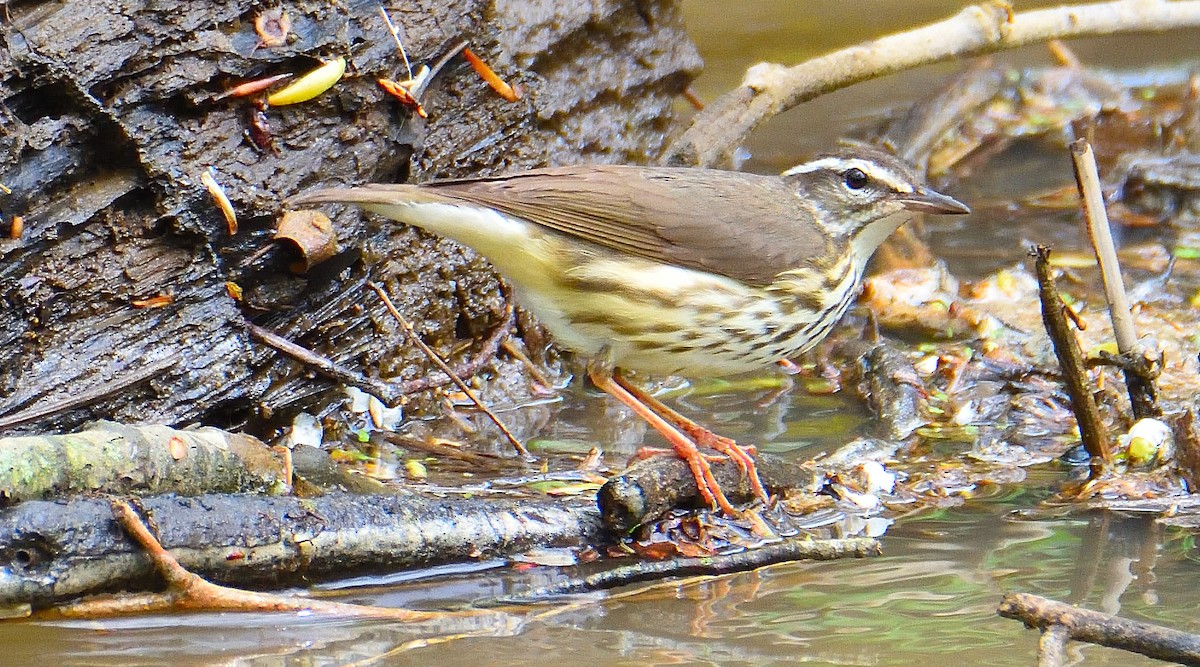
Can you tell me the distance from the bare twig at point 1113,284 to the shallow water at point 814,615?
1.47 ft

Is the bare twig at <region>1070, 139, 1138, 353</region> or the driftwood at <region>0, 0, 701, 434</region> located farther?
the bare twig at <region>1070, 139, 1138, 353</region>

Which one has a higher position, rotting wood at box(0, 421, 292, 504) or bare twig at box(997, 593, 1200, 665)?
rotting wood at box(0, 421, 292, 504)

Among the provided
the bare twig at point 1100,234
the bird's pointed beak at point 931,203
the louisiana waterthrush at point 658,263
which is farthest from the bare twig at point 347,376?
the bare twig at point 1100,234

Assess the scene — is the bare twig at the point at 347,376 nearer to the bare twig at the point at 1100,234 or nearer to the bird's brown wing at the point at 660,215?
the bird's brown wing at the point at 660,215

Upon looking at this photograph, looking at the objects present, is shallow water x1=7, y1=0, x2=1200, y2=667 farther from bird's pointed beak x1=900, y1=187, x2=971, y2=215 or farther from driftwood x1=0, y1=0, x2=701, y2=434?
driftwood x1=0, y1=0, x2=701, y2=434

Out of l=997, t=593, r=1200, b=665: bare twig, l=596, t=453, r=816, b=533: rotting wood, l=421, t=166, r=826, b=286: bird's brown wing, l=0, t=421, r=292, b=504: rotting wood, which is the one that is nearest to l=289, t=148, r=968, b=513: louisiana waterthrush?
l=421, t=166, r=826, b=286: bird's brown wing

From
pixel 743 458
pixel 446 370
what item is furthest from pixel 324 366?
pixel 743 458

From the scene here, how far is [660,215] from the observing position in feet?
16.7

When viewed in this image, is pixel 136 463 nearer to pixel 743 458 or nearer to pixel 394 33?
pixel 743 458

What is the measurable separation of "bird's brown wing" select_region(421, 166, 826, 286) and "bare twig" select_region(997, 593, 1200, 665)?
2.55 metres

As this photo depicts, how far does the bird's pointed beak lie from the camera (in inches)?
209

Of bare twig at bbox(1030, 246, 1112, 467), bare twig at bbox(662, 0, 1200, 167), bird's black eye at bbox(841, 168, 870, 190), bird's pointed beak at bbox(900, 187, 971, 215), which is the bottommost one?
bare twig at bbox(1030, 246, 1112, 467)

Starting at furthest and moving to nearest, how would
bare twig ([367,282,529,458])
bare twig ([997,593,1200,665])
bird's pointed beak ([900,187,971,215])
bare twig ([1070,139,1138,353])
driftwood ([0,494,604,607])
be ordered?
bare twig ([367,282,529,458]) < bird's pointed beak ([900,187,971,215]) < bare twig ([1070,139,1138,353]) < driftwood ([0,494,604,607]) < bare twig ([997,593,1200,665])

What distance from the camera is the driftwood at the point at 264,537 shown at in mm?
3459
